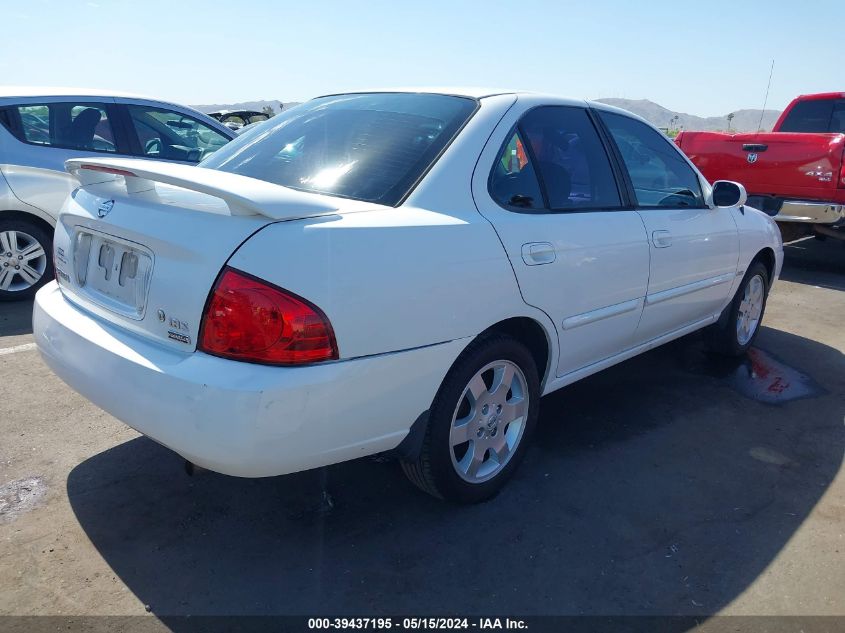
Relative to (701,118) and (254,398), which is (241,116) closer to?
(254,398)

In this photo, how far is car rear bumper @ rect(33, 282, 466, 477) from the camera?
2016 millimetres

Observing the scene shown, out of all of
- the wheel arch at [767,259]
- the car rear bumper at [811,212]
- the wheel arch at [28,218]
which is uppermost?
the car rear bumper at [811,212]

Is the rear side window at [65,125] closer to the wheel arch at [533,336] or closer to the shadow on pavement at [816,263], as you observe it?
the wheel arch at [533,336]

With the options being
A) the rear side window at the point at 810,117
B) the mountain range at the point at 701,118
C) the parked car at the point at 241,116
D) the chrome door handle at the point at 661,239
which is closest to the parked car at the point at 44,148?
the chrome door handle at the point at 661,239

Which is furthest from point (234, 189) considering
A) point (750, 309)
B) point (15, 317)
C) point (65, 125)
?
point (65, 125)

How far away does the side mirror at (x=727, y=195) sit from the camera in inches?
160

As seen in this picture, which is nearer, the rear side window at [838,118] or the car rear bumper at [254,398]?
the car rear bumper at [254,398]

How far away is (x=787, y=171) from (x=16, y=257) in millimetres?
7691

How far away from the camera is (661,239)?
3.54 m

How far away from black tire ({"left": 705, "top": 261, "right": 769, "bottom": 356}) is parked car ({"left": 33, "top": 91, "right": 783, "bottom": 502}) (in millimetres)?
1240

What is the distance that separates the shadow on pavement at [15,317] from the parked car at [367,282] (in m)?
2.38

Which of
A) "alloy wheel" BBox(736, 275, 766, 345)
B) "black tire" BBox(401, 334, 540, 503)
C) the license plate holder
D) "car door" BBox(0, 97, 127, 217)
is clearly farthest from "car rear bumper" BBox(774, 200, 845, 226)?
the license plate holder

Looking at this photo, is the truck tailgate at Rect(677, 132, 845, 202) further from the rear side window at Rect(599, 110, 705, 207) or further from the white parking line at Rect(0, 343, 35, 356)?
the white parking line at Rect(0, 343, 35, 356)

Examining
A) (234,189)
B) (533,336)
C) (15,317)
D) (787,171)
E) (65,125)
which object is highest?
(787,171)
